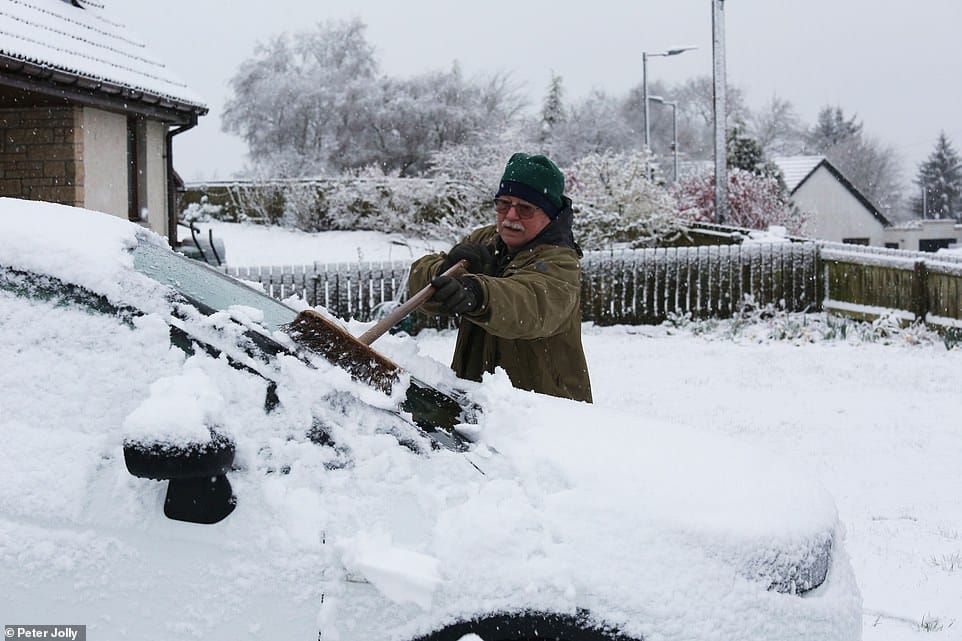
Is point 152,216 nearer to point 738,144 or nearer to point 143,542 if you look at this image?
point 143,542

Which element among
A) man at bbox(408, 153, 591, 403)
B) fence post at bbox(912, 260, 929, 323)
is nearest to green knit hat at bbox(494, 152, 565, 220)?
man at bbox(408, 153, 591, 403)

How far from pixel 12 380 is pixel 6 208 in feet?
1.57

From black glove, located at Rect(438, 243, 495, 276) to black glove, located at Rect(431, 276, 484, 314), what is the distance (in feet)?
1.99

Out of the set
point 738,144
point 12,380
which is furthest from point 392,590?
point 738,144

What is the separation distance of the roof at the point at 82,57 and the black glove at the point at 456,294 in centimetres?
710

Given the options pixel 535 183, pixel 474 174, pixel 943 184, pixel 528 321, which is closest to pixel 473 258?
pixel 535 183

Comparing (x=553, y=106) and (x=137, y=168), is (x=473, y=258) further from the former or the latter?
(x=553, y=106)

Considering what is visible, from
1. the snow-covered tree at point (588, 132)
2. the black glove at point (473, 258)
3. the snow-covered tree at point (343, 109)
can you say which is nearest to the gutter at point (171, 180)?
the black glove at point (473, 258)

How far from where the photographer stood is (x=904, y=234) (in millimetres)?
48062

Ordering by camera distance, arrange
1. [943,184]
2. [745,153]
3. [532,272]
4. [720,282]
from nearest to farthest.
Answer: [532,272], [720,282], [745,153], [943,184]

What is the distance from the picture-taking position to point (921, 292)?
12.0 metres

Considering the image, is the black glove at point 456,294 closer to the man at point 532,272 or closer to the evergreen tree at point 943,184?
the man at point 532,272

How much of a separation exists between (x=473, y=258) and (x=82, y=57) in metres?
8.33

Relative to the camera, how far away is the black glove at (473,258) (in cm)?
341
